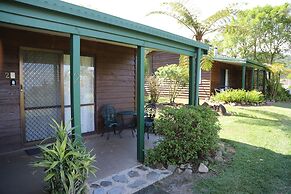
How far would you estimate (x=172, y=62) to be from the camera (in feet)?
52.4

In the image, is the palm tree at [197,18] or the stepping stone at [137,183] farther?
the palm tree at [197,18]

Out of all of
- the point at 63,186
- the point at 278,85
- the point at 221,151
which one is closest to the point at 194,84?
the point at 221,151

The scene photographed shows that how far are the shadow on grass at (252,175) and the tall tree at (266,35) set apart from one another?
55.2 feet

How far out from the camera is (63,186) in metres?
2.57

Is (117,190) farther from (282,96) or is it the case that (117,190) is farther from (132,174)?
(282,96)

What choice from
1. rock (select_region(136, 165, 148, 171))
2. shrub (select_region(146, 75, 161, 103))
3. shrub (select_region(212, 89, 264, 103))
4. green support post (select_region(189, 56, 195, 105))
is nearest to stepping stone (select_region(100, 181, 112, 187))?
rock (select_region(136, 165, 148, 171))

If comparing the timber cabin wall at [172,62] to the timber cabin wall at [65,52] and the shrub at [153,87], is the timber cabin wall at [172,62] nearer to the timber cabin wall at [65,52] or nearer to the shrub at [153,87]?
the shrub at [153,87]

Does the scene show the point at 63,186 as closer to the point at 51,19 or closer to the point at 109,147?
the point at 51,19

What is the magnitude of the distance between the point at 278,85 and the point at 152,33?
15.9 metres

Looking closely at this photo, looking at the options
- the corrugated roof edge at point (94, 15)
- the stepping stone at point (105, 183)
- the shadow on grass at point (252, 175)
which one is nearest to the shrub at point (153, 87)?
the corrugated roof edge at point (94, 15)

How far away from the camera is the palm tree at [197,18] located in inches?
424

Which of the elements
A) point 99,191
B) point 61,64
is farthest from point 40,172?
point 61,64

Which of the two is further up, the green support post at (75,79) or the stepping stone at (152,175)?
the green support post at (75,79)

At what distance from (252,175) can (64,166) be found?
3.07 m
